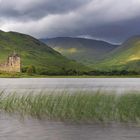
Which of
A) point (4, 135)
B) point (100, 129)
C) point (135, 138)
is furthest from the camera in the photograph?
point (100, 129)

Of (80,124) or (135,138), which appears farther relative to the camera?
(80,124)

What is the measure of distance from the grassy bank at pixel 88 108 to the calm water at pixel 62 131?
2287 mm

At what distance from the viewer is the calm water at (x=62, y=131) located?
2975 centimetres

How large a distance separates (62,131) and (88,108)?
6415mm

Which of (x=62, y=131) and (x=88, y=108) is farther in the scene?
(x=88, y=108)

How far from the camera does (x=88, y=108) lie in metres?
38.4

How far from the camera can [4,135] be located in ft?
101

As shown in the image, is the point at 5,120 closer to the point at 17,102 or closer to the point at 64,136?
the point at 17,102

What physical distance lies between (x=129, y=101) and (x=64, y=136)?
10.0m

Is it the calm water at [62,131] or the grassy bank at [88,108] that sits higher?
the grassy bank at [88,108]

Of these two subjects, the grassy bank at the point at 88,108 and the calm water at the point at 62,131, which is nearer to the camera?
the calm water at the point at 62,131

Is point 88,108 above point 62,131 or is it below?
above

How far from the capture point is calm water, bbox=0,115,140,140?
29.8 meters

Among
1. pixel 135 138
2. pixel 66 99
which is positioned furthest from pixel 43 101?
pixel 135 138
